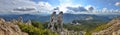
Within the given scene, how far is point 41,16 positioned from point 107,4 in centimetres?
284

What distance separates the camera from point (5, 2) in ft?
47.3

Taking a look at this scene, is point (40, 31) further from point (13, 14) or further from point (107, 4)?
point (107, 4)

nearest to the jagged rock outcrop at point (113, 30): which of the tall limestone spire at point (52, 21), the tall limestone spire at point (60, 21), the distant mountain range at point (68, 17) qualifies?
the distant mountain range at point (68, 17)

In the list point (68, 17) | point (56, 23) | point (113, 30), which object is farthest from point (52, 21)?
point (113, 30)

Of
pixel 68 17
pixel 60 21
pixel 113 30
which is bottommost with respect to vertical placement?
pixel 113 30

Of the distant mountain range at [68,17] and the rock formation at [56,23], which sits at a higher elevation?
the distant mountain range at [68,17]

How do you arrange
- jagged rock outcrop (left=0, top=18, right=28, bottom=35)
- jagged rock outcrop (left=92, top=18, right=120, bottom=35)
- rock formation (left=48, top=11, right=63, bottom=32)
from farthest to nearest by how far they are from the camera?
rock formation (left=48, top=11, right=63, bottom=32), jagged rock outcrop (left=92, top=18, right=120, bottom=35), jagged rock outcrop (left=0, top=18, right=28, bottom=35)

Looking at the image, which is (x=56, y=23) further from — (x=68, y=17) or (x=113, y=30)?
(x=113, y=30)

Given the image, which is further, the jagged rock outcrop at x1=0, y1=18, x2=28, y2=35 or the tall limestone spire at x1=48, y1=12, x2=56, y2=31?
the tall limestone spire at x1=48, y1=12, x2=56, y2=31

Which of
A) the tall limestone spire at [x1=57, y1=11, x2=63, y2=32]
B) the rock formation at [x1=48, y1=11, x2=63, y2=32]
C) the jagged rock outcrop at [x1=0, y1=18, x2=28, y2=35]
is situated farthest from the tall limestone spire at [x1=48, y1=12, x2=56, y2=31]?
the jagged rock outcrop at [x1=0, y1=18, x2=28, y2=35]

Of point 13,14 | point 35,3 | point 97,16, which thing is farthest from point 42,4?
point 97,16

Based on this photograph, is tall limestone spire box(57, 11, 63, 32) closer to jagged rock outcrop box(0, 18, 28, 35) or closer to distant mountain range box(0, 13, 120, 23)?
distant mountain range box(0, 13, 120, 23)

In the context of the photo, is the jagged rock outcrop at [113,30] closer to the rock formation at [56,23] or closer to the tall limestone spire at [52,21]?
the rock formation at [56,23]

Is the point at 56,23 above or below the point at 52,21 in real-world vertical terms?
below
